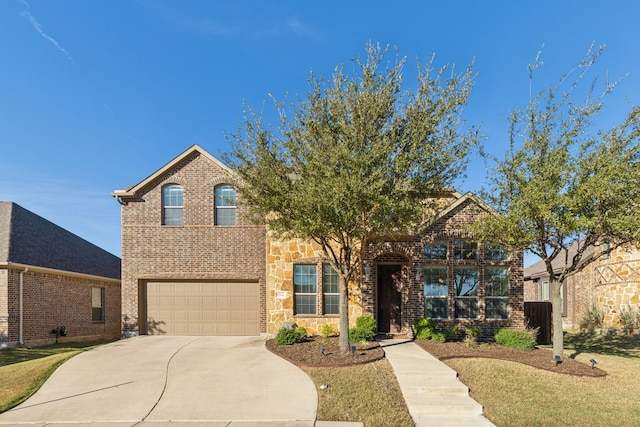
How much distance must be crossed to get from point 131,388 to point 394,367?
237 inches

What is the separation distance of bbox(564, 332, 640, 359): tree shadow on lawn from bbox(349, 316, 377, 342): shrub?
5908 millimetres

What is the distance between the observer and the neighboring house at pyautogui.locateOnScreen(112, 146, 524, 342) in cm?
1367

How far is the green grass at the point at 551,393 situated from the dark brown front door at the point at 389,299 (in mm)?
3689

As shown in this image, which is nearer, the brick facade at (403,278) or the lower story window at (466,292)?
the brick facade at (403,278)

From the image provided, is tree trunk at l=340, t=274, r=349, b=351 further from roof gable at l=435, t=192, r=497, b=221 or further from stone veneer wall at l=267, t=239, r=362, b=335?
roof gable at l=435, t=192, r=497, b=221

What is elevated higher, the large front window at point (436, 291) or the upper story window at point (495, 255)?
the upper story window at point (495, 255)

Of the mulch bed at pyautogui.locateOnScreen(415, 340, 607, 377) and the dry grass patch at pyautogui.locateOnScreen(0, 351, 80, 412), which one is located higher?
the dry grass patch at pyautogui.locateOnScreen(0, 351, 80, 412)

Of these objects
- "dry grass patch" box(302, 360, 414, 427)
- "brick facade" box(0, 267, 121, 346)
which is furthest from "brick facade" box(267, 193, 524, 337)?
"brick facade" box(0, 267, 121, 346)

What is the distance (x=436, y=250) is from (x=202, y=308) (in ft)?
30.2

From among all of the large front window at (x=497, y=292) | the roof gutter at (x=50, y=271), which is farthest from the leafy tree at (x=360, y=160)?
the roof gutter at (x=50, y=271)

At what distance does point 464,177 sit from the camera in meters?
10.7

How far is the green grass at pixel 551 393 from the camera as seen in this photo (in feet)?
23.7

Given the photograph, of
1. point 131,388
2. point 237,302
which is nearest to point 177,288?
point 237,302

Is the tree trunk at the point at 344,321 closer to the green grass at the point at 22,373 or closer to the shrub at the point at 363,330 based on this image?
the shrub at the point at 363,330
